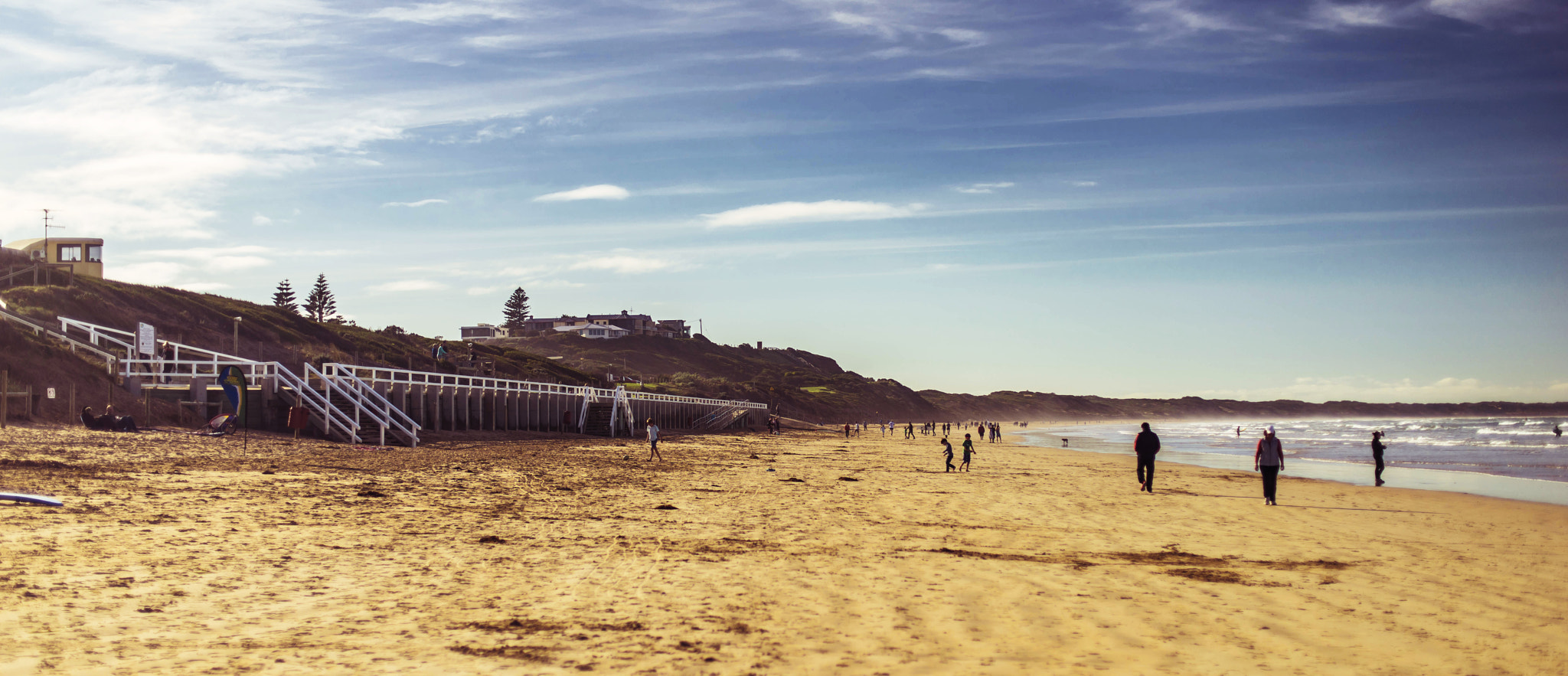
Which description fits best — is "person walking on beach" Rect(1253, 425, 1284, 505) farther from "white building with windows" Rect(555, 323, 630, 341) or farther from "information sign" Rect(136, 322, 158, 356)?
"white building with windows" Rect(555, 323, 630, 341)

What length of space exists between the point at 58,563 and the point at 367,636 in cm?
351

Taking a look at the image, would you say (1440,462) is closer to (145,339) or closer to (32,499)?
(32,499)

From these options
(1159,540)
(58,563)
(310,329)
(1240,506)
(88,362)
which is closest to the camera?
(58,563)

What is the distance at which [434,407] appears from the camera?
3584 centimetres

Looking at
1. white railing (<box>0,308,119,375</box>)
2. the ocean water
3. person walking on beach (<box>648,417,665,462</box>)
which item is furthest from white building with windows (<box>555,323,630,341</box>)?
person walking on beach (<box>648,417,665,462</box>)

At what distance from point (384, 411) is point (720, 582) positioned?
2485 cm

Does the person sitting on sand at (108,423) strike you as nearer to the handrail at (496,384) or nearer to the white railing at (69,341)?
the handrail at (496,384)

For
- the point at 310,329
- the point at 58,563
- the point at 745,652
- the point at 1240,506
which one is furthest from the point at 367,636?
the point at 310,329

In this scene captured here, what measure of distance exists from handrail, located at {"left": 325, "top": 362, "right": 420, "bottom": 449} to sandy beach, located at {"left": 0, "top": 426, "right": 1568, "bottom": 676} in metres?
12.0

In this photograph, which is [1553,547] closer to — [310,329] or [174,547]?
[174,547]

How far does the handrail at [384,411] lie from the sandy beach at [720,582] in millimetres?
12007

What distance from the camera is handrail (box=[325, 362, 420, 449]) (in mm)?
28906

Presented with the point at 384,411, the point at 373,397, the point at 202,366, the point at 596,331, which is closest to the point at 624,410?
the point at 373,397

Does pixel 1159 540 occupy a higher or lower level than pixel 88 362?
lower
